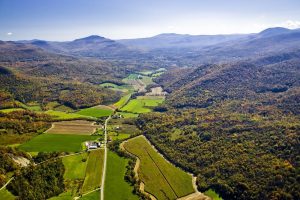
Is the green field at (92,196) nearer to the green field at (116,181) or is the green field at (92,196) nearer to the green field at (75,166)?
the green field at (116,181)

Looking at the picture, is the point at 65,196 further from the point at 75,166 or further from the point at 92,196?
the point at 75,166

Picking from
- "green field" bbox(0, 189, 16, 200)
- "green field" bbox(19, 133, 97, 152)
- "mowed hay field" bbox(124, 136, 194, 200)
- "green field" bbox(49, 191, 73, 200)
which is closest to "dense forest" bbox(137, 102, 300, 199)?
"mowed hay field" bbox(124, 136, 194, 200)

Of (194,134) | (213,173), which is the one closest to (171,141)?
(194,134)

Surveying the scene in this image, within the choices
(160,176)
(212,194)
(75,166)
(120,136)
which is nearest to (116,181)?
(160,176)

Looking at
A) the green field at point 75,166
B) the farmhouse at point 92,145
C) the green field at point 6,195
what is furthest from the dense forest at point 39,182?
the farmhouse at point 92,145

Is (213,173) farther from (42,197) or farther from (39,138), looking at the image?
(39,138)

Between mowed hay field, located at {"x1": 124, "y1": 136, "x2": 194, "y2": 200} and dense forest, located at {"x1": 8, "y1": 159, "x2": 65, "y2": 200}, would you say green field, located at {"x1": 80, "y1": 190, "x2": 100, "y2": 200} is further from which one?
mowed hay field, located at {"x1": 124, "y1": 136, "x2": 194, "y2": 200}
